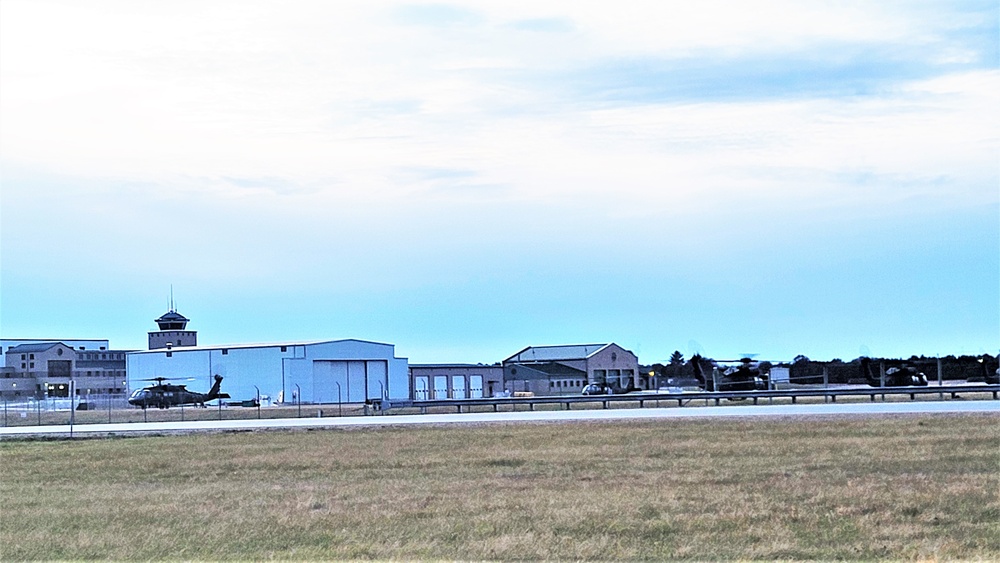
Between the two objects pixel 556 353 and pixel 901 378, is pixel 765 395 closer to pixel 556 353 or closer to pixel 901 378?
pixel 901 378

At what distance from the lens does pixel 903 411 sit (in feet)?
105

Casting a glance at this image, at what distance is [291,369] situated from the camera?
6838cm

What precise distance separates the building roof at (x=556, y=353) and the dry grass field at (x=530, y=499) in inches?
2815

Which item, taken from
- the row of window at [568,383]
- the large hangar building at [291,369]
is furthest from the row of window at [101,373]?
the row of window at [568,383]

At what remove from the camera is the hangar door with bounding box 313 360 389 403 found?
6950 cm

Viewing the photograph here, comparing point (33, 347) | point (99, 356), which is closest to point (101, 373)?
point (99, 356)

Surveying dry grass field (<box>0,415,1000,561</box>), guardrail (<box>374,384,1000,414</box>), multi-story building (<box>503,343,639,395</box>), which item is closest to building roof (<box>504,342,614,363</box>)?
multi-story building (<box>503,343,639,395</box>)

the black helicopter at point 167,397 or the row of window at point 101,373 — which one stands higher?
the row of window at point 101,373

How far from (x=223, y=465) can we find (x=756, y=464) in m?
9.31

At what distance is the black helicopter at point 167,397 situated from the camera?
60.7 meters

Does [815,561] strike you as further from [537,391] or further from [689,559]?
[537,391]

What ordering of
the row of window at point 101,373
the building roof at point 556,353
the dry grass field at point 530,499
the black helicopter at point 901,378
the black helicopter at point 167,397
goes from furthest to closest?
the row of window at point 101,373, the building roof at point 556,353, the black helicopter at point 167,397, the black helicopter at point 901,378, the dry grass field at point 530,499

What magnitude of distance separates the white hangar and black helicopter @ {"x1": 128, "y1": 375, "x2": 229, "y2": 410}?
13.3ft

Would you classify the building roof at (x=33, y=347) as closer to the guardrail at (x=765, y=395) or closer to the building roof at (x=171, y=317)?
the building roof at (x=171, y=317)
